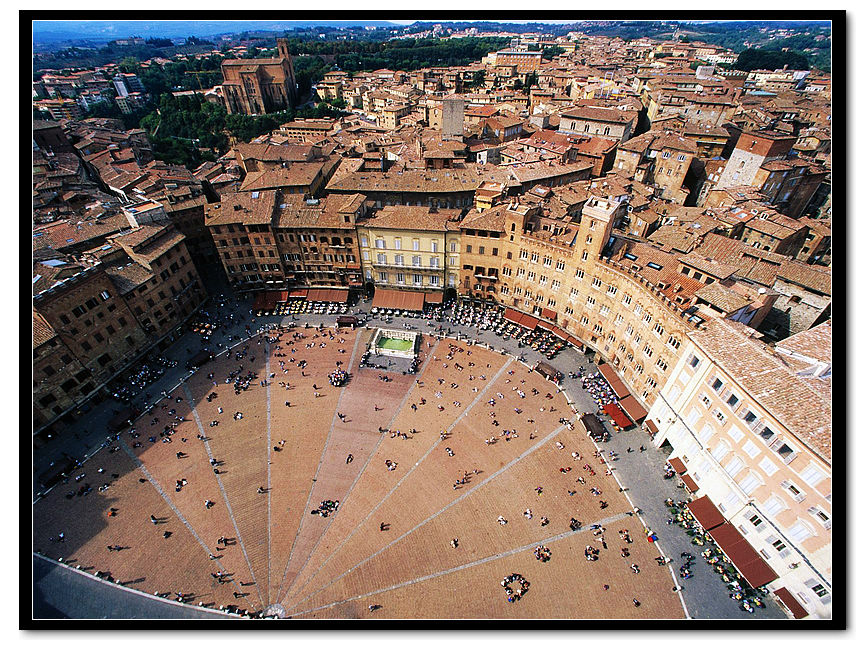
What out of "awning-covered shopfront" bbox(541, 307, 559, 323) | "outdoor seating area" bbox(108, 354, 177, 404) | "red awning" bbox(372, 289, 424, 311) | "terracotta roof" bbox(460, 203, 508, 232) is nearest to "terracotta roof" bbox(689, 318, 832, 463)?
"awning-covered shopfront" bbox(541, 307, 559, 323)

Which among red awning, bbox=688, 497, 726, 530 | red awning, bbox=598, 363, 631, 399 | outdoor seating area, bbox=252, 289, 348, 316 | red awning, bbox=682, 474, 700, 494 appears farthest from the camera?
outdoor seating area, bbox=252, 289, 348, 316

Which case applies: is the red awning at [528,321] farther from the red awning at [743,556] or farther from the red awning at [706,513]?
the red awning at [743,556]

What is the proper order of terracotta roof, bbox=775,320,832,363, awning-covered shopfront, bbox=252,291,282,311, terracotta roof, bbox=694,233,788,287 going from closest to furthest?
1. terracotta roof, bbox=775,320,832,363
2. terracotta roof, bbox=694,233,788,287
3. awning-covered shopfront, bbox=252,291,282,311

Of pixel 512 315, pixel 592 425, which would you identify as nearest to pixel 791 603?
pixel 592 425

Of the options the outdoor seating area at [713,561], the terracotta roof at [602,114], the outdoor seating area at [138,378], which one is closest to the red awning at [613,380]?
the outdoor seating area at [713,561]

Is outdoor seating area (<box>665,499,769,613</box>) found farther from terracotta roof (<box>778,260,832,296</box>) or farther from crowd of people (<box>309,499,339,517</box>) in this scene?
crowd of people (<box>309,499,339,517</box>)
